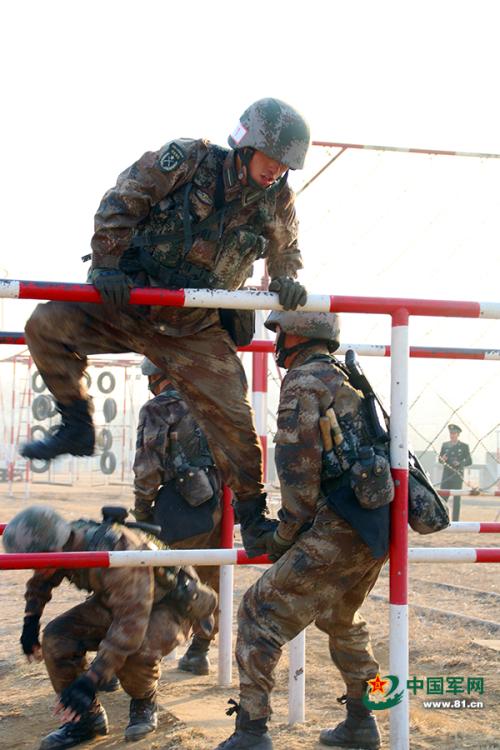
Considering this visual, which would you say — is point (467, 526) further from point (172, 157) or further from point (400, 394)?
point (172, 157)

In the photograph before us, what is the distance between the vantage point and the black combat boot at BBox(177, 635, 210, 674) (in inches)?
213

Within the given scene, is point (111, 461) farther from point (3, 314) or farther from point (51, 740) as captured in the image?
point (51, 740)

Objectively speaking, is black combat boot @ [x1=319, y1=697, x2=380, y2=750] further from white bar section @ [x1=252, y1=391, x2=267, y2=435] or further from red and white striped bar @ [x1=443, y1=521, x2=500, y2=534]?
→ white bar section @ [x1=252, y1=391, x2=267, y2=435]

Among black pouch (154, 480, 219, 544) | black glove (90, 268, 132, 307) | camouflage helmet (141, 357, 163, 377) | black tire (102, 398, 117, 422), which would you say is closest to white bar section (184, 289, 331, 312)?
black glove (90, 268, 132, 307)

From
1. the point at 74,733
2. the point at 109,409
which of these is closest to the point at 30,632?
the point at 74,733

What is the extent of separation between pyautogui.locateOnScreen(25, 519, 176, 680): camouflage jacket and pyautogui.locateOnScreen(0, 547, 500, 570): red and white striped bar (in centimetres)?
41

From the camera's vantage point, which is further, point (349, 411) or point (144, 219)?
point (144, 219)

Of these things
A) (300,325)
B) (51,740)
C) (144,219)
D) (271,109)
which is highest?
(271,109)

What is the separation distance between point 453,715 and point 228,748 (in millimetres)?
1305

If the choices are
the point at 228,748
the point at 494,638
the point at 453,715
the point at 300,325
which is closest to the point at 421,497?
the point at 300,325

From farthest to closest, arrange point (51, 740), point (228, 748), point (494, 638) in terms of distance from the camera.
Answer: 1. point (494, 638)
2. point (51, 740)
3. point (228, 748)

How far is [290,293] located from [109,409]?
1780 cm

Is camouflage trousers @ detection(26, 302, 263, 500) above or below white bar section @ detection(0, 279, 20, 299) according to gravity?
below

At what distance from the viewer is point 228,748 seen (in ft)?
11.1
